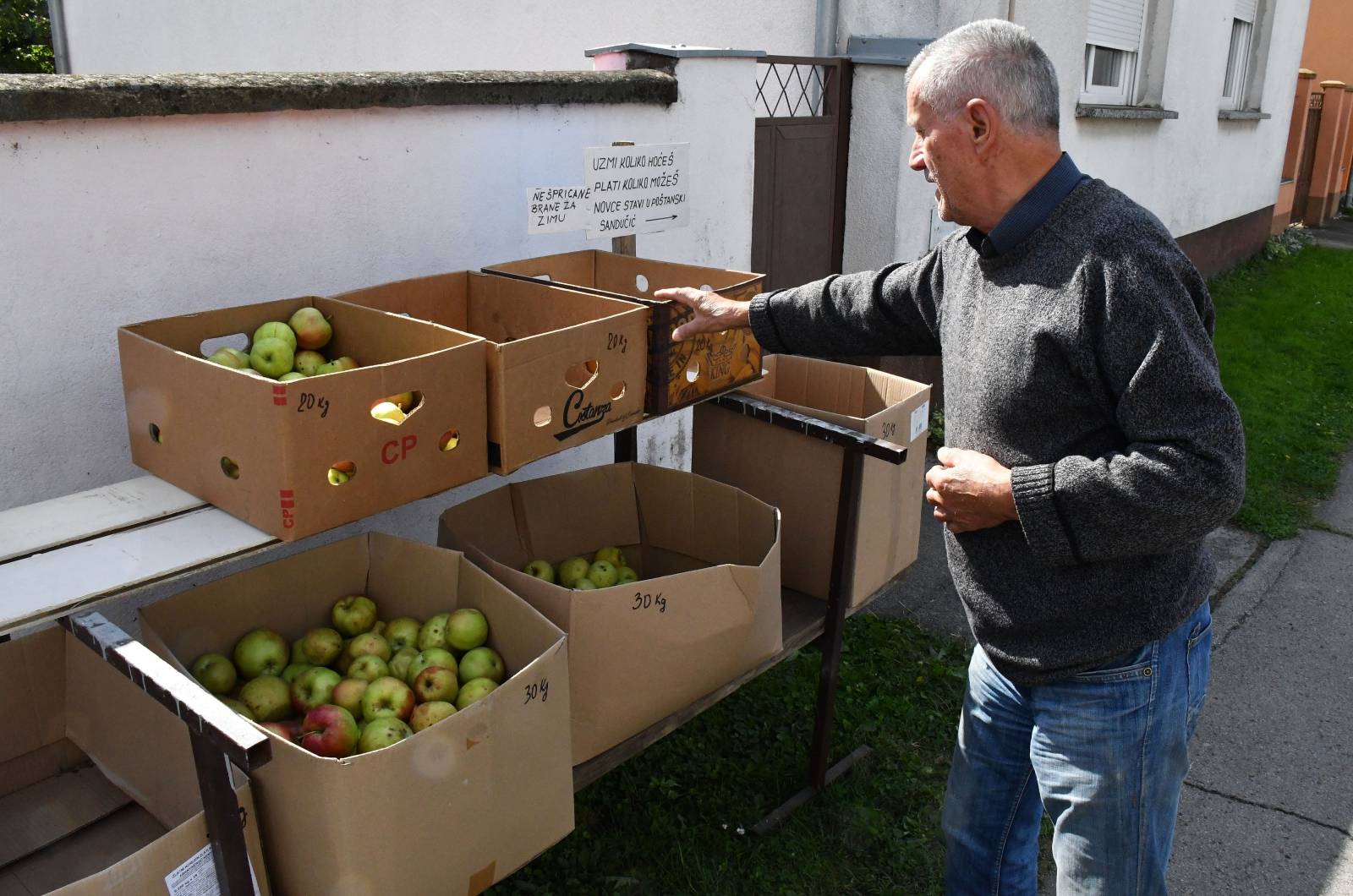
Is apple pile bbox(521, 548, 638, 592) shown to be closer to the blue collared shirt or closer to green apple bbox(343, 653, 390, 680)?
green apple bbox(343, 653, 390, 680)

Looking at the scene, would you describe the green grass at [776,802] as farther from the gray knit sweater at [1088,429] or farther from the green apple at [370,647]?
the gray knit sweater at [1088,429]

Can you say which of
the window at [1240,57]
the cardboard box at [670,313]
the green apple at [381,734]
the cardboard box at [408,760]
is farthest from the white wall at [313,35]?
the window at [1240,57]

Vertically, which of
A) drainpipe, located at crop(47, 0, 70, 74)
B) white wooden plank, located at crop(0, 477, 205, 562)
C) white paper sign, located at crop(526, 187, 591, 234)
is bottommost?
white wooden plank, located at crop(0, 477, 205, 562)

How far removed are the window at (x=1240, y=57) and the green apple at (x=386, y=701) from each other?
12.2 meters

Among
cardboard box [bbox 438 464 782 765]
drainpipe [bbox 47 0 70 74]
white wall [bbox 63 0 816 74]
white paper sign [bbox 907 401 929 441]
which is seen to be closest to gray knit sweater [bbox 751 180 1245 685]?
cardboard box [bbox 438 464 782 765]

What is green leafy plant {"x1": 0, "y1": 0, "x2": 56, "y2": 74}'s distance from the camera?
10484 millimetres

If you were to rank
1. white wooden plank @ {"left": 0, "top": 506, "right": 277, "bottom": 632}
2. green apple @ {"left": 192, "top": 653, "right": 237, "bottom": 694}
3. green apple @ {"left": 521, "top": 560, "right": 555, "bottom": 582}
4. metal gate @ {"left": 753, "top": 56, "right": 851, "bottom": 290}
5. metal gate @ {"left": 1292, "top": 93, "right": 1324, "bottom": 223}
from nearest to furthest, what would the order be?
white wooden plank @ {"left": 0, "top": 506, "right": 277, "bottom": 632}, green apple @ {"left": 192, "top": 653, "right": 237, "bottom": 694}, green apple @ {"left": 521, "top": 560, "right": 555, "bottom": 582}, metal gate @ {"left": 753, "top": 56, "right": 851, "bottom": 290}, metal gate @ {"left": 1292, "top": 93, "right": 1324, "bottom": 223}

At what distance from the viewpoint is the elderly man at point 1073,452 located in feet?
6.05

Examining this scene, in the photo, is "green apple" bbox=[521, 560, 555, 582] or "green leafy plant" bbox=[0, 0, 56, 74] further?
"green leafy plant" bbox=[0, 0, 56, 74]

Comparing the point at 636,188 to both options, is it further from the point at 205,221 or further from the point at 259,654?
the point at 259,654

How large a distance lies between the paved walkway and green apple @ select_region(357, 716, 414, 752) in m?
1.68

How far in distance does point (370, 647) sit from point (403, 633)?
8 centimetres

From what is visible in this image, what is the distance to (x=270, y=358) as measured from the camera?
2.30 meters

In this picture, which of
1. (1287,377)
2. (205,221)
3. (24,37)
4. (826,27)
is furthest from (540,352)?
(24,37)
